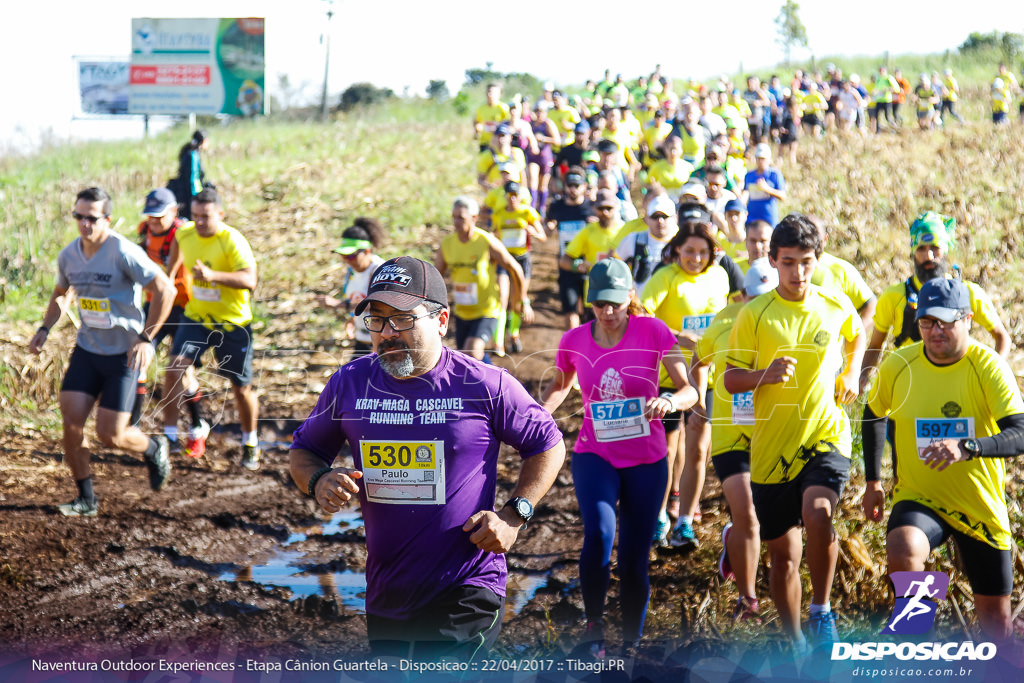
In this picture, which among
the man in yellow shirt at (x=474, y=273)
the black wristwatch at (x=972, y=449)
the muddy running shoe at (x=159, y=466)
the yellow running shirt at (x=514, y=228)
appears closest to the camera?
the black wristwatch at (x=972, y=449)

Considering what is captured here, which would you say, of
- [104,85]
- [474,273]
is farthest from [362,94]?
[474,273]

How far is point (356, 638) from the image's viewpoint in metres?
6.08

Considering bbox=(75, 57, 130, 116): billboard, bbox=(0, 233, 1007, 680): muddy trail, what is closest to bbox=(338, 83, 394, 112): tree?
bbox=(75, 57, 130, 116): billboard

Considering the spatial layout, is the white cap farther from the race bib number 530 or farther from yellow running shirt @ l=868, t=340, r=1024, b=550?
the race bib number 530

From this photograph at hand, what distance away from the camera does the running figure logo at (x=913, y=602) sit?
183 inches

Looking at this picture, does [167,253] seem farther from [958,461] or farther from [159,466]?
[958,461]

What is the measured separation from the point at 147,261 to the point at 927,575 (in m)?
5.48

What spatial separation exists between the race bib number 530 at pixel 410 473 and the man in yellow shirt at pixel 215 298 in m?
5.19

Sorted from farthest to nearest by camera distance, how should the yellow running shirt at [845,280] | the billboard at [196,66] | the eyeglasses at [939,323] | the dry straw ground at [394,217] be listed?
1. the billboard at [196,66]
2. the dry straw ground at [394,217]
3. the yellow running shirt at [845,280]
4. the eyeglasses at [939,323]

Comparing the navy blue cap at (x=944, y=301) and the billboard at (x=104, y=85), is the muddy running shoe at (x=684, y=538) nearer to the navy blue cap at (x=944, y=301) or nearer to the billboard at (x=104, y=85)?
the navy blue cap at (x=944, y=301)

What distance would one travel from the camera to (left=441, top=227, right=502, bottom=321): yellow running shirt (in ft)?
30.9

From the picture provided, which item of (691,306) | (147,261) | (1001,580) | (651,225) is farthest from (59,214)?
(1001,580)

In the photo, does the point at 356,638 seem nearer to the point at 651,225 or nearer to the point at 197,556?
the point at 197,556

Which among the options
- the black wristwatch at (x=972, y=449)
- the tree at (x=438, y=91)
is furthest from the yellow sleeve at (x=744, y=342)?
the tree at (x=438, y=91)
